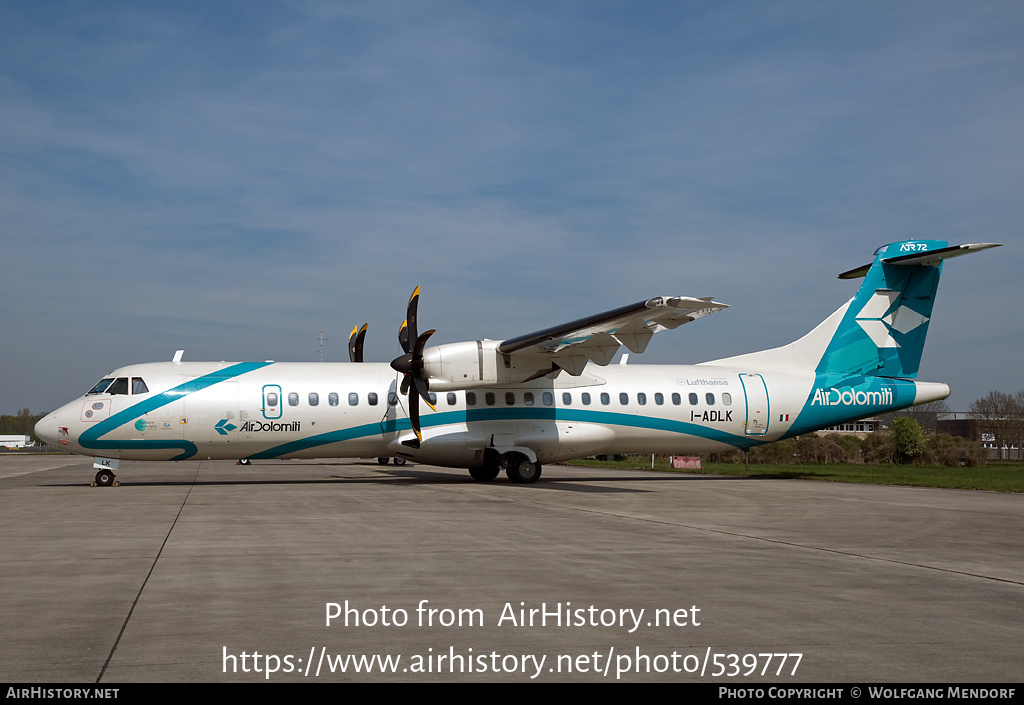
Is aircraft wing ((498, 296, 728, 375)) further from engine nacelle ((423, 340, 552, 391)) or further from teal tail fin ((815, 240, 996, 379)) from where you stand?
teal tail fin ((815, 240, 996, 379))

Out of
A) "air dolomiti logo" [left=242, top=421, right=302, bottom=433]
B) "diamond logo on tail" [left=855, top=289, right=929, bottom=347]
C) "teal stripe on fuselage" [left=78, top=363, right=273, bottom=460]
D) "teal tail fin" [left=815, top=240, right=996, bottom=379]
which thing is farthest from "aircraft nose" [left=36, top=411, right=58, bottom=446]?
"diamond logo on tail" [left=855, top=289, right=929, bottom=347]

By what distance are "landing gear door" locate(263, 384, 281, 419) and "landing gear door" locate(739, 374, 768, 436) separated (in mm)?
13474

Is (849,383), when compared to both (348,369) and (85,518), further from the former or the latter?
(85,518)

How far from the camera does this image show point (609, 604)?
6.68m

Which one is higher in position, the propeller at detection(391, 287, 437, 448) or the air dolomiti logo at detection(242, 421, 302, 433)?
the propeller at detection(391, 287, 437, 448)

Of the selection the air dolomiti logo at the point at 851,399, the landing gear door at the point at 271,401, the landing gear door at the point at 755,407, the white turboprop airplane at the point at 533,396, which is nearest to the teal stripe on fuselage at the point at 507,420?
the white turboprop airplane at the point at 533,396

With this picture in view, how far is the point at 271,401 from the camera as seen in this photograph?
21.7 meters

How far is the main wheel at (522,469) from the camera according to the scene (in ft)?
76.0

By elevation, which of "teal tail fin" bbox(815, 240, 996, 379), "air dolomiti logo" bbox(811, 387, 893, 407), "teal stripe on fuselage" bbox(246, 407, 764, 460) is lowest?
"teal stripe on fuselage" bbox(246, 407, 764, 460)

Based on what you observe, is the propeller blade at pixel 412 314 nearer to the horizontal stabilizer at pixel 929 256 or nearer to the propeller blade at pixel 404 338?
the propeller blade at pixel 404 338

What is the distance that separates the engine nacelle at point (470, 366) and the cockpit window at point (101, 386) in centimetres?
816

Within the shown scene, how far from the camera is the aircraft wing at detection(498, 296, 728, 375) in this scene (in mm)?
18062
